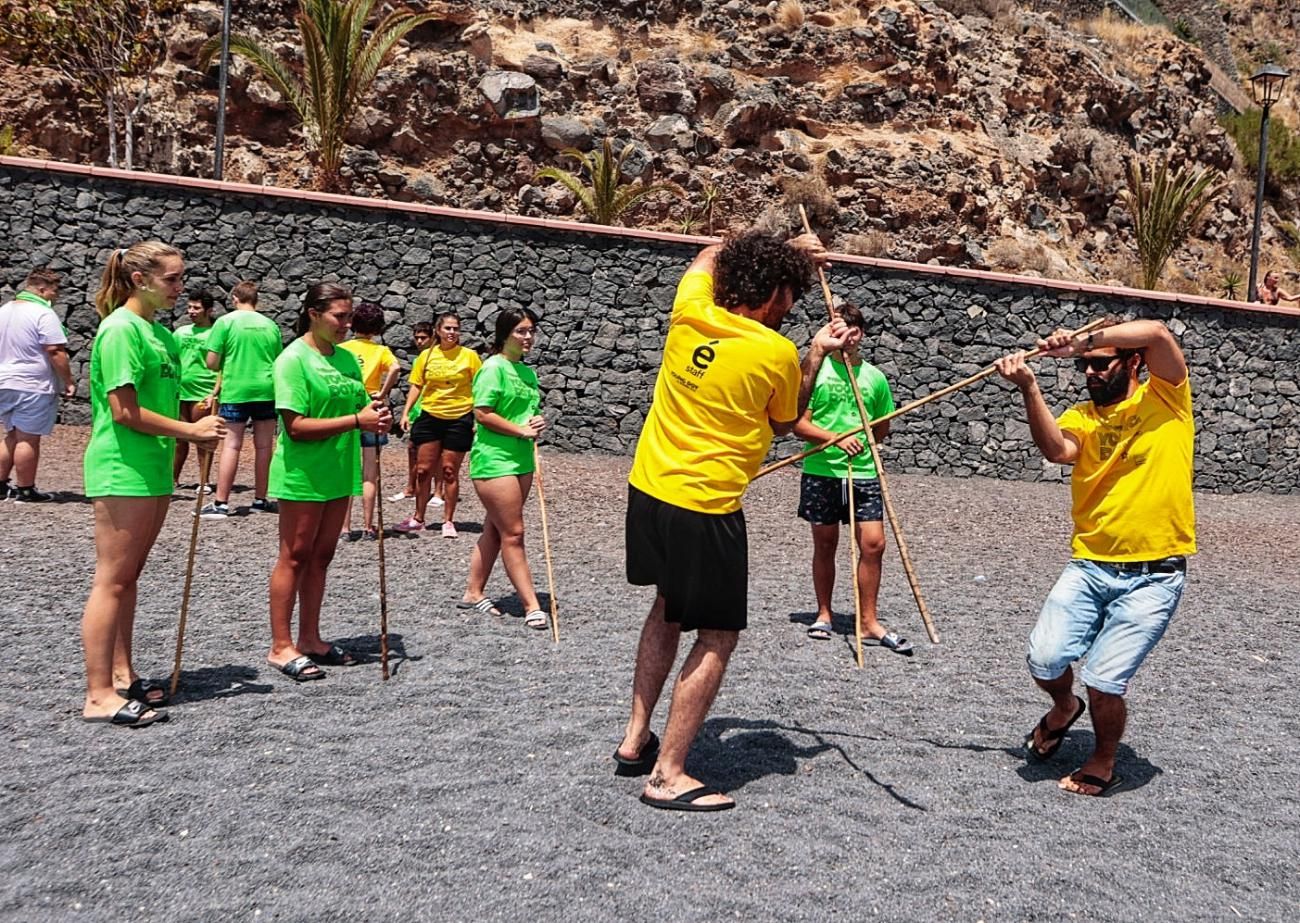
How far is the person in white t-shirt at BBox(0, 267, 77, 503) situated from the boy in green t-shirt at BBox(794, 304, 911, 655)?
18.3 ft

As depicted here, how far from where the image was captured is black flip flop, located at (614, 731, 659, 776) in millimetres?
3980

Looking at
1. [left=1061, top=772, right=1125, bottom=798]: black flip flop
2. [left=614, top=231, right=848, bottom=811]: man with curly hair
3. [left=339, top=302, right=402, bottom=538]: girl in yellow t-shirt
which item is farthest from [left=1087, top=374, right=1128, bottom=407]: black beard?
[left=339, top=302, right=402, bottom=538]: girl in yellow t-shirt

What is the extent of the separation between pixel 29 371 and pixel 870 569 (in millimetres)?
6169

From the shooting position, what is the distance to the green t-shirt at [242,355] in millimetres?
8594

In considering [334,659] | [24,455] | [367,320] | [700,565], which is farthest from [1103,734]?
[24,455]

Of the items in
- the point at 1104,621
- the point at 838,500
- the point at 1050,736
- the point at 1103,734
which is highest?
the point at 838,500

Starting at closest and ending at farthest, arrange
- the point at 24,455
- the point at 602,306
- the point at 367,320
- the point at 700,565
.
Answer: the point at 700,565 → the point at 367,320 → the point at 24,455 → the point at 602,306

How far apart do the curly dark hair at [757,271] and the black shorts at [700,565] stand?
72 centimetres

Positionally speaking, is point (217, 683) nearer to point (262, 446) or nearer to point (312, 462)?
point (312, 462)

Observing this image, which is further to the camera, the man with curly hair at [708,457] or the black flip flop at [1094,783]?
the black flip flop at [1094,783]

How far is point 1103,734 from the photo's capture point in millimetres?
4051

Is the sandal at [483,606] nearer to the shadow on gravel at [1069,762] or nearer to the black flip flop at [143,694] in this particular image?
the black flip flop at [143,694]

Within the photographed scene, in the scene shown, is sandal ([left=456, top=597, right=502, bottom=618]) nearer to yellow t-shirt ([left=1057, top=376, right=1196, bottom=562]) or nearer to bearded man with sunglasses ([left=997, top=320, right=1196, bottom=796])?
bearded man with sunglasses ([left=997, top=320, right=1196, bottom=796])

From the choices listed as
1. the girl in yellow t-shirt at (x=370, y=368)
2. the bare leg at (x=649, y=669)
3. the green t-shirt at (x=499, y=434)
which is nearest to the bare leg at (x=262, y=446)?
the girl in yellow t-shirt at (x=370, y=368)
